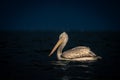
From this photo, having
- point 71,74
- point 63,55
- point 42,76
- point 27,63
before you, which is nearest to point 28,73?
point 42,76

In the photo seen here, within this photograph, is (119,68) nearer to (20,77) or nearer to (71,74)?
(71,74)

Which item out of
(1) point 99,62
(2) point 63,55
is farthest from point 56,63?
(1) point 99,62

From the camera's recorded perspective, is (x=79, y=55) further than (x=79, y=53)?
Yes

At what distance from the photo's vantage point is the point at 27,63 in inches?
732

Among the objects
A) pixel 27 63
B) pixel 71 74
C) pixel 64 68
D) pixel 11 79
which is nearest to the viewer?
pixel 11 79

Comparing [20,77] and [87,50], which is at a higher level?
[87,50]

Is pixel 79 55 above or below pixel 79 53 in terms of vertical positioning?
below

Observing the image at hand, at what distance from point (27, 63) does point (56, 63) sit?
165 centimetres

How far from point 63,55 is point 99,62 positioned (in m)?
2.17

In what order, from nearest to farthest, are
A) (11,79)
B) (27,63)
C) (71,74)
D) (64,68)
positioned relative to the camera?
(11,79) → (71,74) → (64,68) → (27,63)

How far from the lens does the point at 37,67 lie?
17109 mm

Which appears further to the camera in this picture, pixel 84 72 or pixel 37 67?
pixel 37 67

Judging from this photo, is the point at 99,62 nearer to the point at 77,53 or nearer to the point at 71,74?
the point at 77,53

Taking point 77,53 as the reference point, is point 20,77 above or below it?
below
